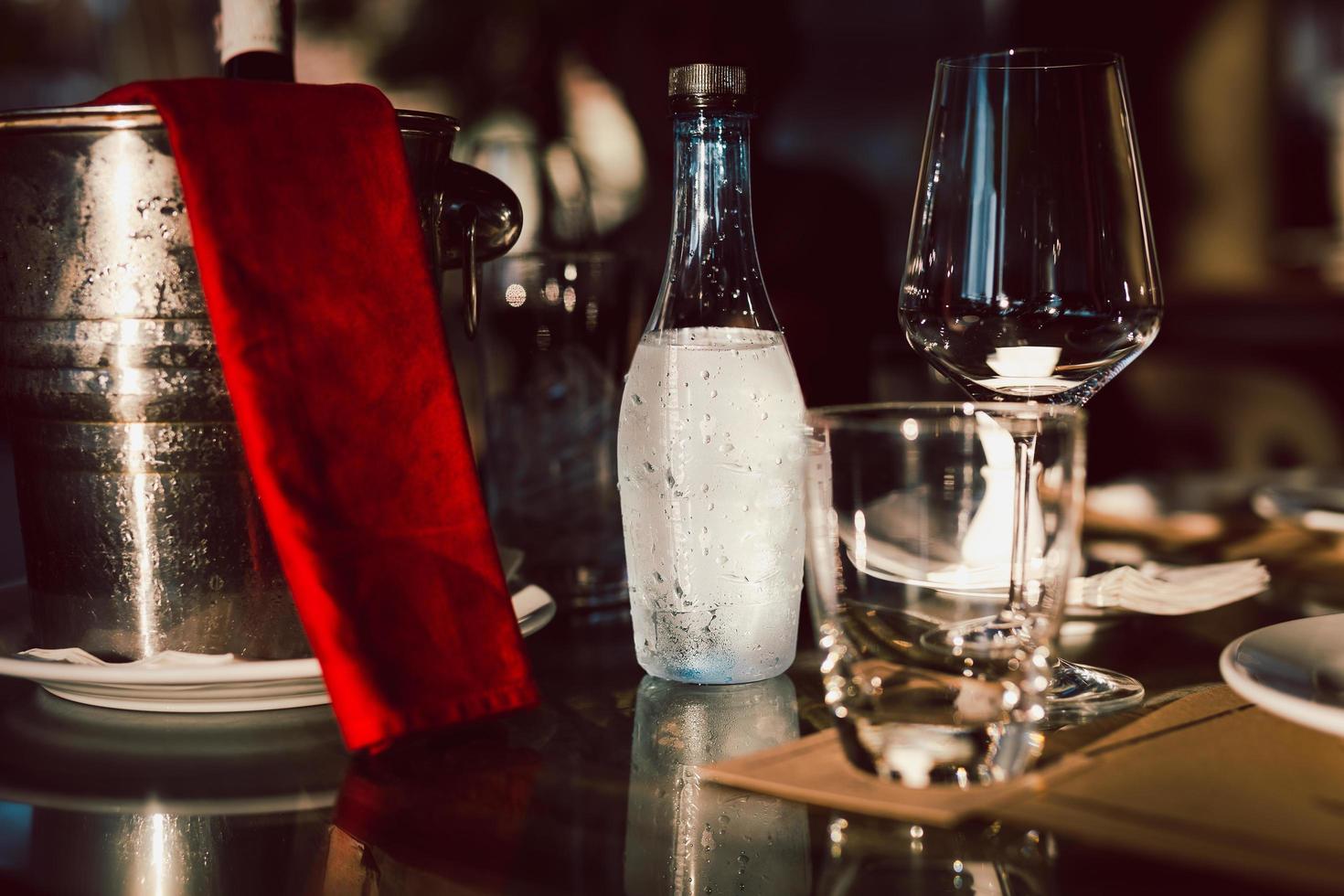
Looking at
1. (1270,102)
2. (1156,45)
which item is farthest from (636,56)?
(1270,102)

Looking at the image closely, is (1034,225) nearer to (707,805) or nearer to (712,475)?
(712,475)

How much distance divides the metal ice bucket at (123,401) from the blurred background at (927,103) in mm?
1801

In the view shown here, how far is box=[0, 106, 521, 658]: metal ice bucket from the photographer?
498 mm

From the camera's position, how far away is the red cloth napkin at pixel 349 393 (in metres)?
0.47

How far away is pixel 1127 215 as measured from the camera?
21.9 inches

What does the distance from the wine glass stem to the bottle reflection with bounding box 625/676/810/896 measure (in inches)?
3.5

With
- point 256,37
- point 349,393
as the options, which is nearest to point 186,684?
point 349,393

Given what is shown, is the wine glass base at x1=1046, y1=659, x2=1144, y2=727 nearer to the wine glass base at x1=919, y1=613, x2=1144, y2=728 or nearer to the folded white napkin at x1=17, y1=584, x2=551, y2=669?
the wine glass base at x1=919, y1=613, x2=1144, y2=728

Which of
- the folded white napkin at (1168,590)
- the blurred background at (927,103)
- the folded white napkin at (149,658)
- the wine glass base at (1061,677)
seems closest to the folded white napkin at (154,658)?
the folded white napkin at (149,658)

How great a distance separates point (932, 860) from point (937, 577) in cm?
8

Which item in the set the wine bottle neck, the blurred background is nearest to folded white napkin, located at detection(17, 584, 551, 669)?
the wine bottle neck

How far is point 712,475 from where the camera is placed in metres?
0.54

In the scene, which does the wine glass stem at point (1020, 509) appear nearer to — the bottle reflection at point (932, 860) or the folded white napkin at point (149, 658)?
the bottle reflection at point (932, 860)

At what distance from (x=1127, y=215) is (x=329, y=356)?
0.32m
